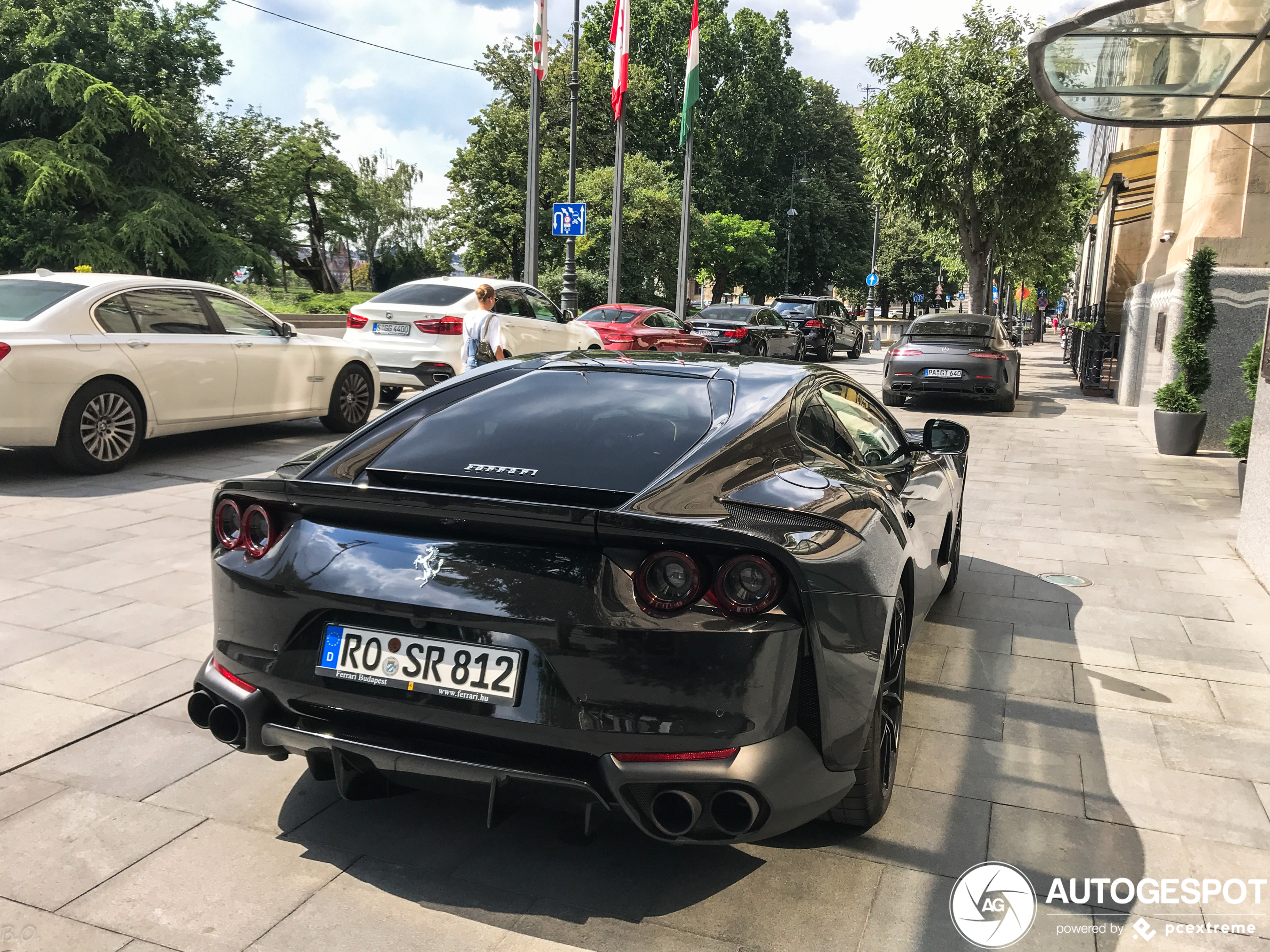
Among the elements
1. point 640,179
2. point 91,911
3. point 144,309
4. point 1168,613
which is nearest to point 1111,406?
point 1168,613

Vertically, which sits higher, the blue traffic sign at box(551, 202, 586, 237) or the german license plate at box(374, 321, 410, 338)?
the blue traffic sign at box(551, 202, 586, 237)

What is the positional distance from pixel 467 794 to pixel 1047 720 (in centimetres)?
260

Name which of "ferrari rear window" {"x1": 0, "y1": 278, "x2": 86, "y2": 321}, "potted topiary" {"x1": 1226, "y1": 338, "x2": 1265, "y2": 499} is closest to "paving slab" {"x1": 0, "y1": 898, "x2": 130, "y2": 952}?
"ferrari rear window" {"x1": 0, "y1": 278, "x2": 86, "y2": 321}

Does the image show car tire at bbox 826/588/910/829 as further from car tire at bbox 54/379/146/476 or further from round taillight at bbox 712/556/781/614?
car tire at bbox 54/379/146/476

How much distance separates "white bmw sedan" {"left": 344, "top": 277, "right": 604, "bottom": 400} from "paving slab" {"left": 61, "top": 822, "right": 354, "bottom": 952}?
9.20 metres

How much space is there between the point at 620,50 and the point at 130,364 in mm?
18706

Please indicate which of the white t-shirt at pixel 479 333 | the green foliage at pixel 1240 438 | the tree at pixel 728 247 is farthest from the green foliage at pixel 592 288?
the green foliage at pixel 1240 438

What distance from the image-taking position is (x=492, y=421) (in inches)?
129

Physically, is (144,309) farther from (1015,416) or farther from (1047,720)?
(1015,416)

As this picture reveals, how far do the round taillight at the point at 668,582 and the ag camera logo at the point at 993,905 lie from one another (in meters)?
1.16

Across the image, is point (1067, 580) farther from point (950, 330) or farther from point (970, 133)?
point (970, 133)

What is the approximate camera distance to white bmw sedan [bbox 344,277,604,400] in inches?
490

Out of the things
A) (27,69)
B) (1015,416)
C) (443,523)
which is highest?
(27,69)

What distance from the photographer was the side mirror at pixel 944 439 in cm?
481
